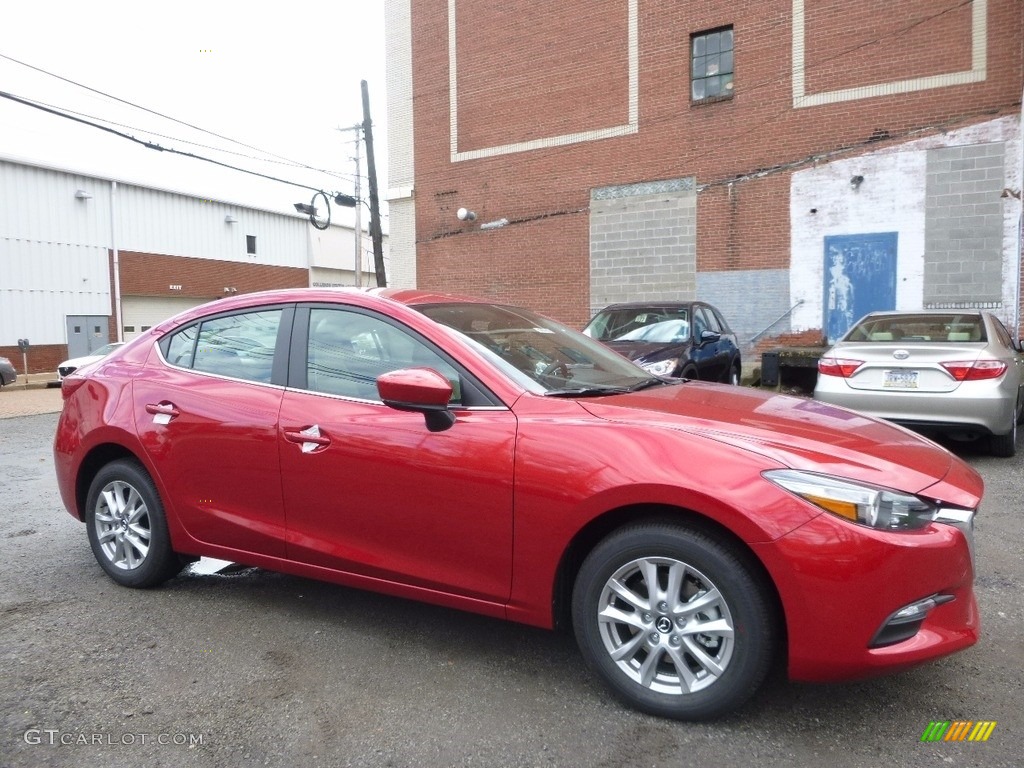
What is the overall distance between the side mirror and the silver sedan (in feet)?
16.3

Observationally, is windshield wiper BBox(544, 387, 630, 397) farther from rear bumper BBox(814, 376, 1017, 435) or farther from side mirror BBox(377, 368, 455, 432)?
rear bumper BBox(814, 376, 1017, 435)

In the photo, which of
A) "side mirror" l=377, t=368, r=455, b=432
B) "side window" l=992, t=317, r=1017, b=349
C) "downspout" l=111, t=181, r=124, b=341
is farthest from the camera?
"downspout" l=111, t=181, r=124, b=341

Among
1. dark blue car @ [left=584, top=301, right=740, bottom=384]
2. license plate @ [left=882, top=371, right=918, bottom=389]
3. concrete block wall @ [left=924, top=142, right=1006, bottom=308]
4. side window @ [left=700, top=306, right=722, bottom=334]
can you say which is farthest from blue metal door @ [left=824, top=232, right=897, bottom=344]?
license plate @ [left=882, top=371, right=918, bottom=389]

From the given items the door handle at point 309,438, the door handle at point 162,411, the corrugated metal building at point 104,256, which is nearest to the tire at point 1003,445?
the door handle at point 309,438

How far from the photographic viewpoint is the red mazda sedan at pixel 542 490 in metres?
2.42

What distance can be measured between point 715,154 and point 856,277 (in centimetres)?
397

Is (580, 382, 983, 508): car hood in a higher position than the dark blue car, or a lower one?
lower

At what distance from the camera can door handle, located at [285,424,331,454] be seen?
10.7ft

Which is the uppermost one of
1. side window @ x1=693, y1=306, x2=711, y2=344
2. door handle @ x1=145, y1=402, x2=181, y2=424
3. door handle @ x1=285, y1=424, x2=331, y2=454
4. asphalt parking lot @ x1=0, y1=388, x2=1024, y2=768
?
side window @ x1=693, y1=306, x2=711, y2=344

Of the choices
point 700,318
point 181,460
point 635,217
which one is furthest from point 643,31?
point 181,460

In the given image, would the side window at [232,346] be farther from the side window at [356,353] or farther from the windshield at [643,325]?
the windshield at [643,325]

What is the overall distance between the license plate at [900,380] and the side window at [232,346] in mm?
5282

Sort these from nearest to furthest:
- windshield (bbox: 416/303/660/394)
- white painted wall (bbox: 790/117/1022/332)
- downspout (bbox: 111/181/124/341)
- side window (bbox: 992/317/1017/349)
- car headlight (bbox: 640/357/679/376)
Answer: windshield (bbox: 416/303/660/394), side window (bbox: 992/317/1017/349), car headlight (bbox: 640/357/679/376), white painted wall (bbox: 790/117/1022/332), downspout (bbox: 111/181/124/341)

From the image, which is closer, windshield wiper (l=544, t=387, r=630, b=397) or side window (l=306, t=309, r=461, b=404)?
windshield wiper (l=544, t=387, r=630, b=397)
